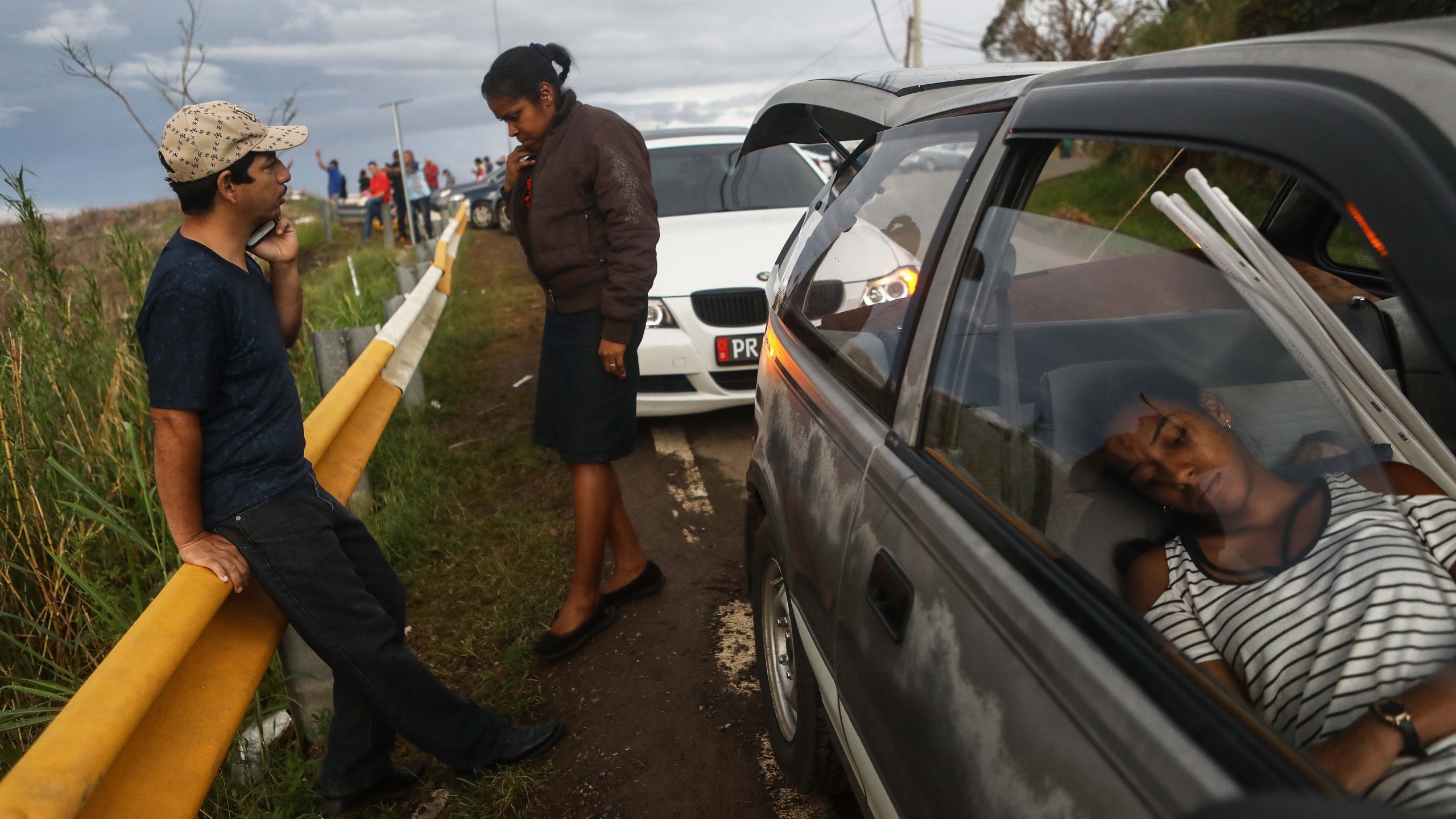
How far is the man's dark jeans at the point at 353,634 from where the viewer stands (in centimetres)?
246

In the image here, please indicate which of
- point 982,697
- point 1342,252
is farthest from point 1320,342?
point 1342,252

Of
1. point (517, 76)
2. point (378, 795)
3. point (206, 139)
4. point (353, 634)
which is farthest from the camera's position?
point (517, 76)

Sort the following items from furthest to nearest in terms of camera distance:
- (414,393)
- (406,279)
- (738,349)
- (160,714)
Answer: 1. (406,279)
2. (414,393)
3. (738,349)
4. (160,714)

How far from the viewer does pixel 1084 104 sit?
5.05 feet

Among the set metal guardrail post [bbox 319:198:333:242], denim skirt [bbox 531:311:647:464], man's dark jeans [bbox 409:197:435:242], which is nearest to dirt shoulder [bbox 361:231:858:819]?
denim skirt [bbox 531:311:647:464]

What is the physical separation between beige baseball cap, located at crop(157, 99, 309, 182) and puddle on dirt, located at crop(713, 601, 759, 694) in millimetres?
1982

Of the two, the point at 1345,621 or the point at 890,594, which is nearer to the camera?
the point at 1345,621

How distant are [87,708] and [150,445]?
303 cm

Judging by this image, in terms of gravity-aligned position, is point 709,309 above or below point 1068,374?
below

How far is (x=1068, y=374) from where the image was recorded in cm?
170

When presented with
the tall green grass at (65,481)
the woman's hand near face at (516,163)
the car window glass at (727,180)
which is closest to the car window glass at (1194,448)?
the woman's hand near face at (516,163)

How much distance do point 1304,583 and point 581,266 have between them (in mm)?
2615

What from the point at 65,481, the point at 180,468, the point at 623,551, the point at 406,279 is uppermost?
the point at 180,468

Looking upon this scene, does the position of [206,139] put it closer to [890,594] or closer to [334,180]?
[890,594]
